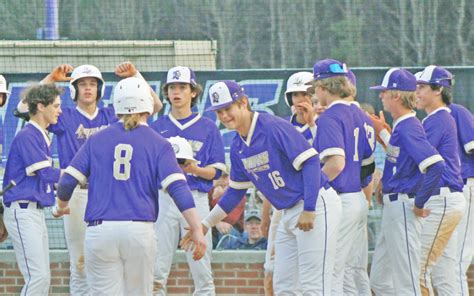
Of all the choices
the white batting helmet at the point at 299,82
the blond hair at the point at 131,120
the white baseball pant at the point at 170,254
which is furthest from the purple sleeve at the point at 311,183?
the white batting helmet at the point at 299,82

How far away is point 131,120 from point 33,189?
1646 mm

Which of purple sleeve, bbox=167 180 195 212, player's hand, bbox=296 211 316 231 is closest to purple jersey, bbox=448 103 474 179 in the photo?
player's hand, bbox=296 211 316 231

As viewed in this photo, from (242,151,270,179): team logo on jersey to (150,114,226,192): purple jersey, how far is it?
1473 mm

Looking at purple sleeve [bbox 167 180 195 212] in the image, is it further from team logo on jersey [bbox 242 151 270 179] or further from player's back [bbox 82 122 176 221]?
team logo on jersey [bbox 242 151 270 179]

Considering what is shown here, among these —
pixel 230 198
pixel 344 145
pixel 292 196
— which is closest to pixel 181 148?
pixel 230 198

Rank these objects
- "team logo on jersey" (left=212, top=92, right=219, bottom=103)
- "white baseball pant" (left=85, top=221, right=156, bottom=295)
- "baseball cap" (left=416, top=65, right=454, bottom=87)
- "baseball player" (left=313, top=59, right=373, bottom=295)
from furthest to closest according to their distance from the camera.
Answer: "baseball cap" (left=416, top=65, right=454, bottom=87) < "baseball player" (left=313, top=59, right=373, bottom=295) < "team logo on jersey" (left=212, top=92, right=219, bottom=103) < "white baseball pant" (left=85, top=221, right=156, bottom=295)

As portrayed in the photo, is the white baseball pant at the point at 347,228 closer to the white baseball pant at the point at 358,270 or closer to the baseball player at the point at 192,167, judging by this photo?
the white baseball pant at the point at 358,270

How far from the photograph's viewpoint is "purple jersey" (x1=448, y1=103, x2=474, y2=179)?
9078mm

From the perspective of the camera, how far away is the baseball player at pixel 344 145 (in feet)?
26.4

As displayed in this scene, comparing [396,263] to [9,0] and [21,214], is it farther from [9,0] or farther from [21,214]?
[9,0]

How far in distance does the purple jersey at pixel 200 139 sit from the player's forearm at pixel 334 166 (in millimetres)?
1433

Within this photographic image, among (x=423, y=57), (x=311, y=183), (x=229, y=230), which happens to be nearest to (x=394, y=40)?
(x=423, y=57)

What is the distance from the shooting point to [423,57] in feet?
62.8

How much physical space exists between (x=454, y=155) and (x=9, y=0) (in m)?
11.4
